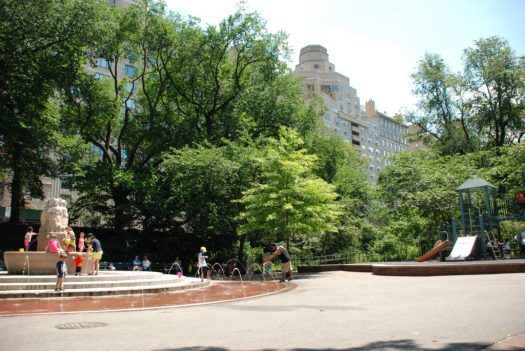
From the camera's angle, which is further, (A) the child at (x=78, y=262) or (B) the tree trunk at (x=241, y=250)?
(B) the tree trunk at (x=241, y=250)

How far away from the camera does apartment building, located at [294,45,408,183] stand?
10612 centimetres

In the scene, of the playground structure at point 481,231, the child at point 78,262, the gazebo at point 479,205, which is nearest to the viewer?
the child at point 78,262

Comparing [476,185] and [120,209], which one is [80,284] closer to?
[120,209]

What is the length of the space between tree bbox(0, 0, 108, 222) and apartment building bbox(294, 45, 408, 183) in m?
75.9

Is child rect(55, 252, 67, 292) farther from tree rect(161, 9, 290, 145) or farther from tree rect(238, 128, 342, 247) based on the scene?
tree rect(161, 9, 290, 145)

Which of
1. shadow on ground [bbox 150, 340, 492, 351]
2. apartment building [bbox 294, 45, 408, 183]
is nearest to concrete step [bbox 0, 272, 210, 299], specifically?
shadow on ground [bbox 150, 340, 492, 351]

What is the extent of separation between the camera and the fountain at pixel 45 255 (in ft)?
53.7

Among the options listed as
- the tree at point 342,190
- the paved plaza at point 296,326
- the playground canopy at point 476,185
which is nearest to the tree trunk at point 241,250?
the tree at point 342,190

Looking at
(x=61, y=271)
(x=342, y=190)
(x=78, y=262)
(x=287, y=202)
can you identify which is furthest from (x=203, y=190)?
(x=342, y=190)

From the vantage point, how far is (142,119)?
36031 mm

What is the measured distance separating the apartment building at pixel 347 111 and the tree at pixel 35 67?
75.9 metres

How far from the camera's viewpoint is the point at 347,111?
111438 millimetres

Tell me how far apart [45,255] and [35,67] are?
57.9ft

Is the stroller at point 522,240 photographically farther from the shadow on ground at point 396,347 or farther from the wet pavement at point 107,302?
the shadow on ground at point 396,347
